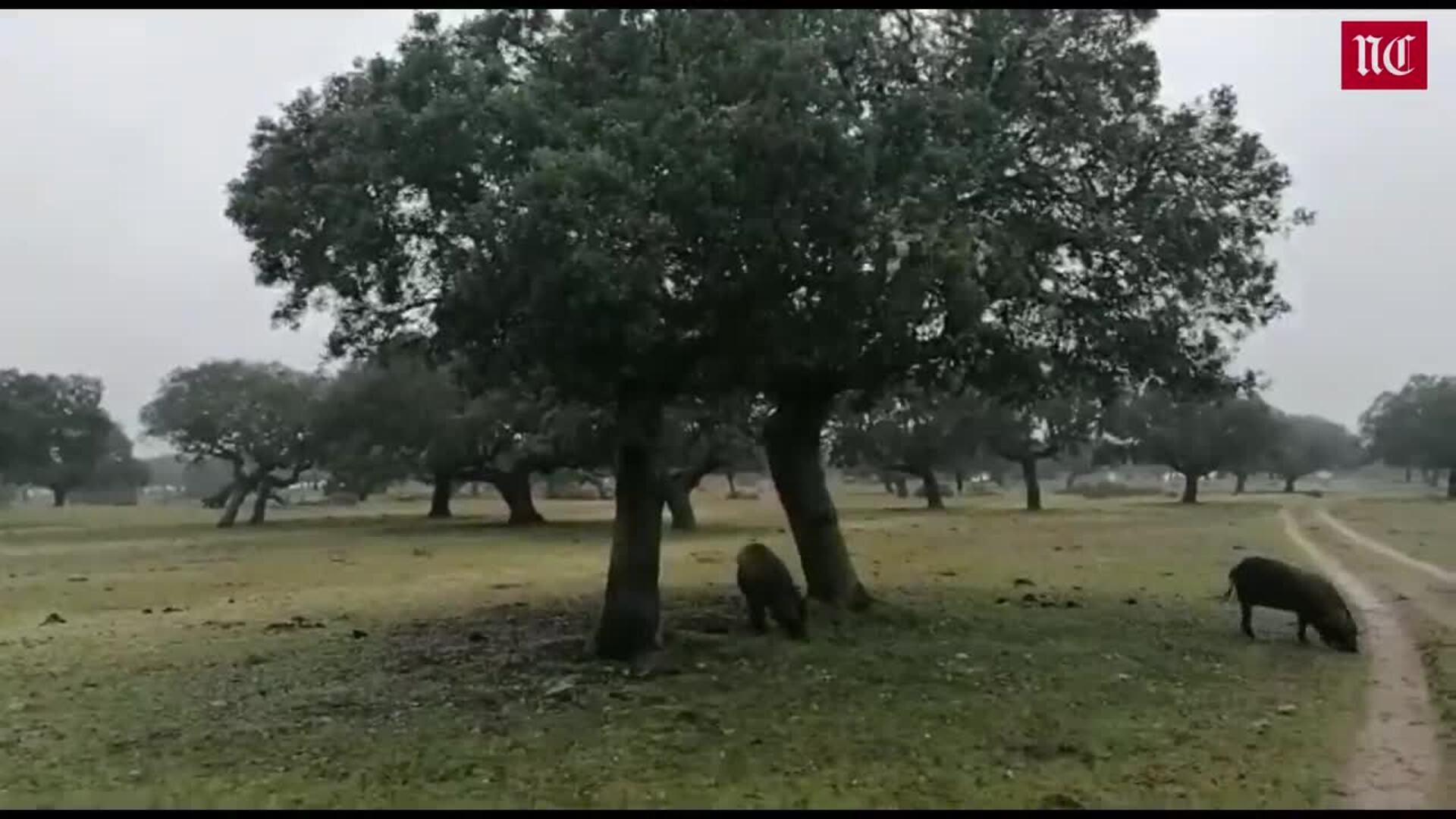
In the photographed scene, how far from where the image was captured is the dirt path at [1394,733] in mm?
8414

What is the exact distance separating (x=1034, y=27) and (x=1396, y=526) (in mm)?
35843

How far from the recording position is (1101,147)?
14.4 meters

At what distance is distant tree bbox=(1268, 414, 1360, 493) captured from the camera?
3644 inches

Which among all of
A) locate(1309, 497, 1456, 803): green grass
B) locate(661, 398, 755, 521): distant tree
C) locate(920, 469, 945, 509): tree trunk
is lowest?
locate(1309, 497, 1456, 803): green grass

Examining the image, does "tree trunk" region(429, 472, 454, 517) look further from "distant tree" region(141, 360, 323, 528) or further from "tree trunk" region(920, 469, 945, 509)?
"tree trunk" region(920, 469, 945, 509)

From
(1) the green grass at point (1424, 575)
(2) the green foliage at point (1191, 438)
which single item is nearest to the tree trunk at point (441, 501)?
(2) the green foliage at point (1191, 438)

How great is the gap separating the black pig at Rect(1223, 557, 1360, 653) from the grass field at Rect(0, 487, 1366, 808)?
1.16 feet

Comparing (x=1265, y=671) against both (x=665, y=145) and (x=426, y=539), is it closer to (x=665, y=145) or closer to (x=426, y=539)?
(x=665, y=145)

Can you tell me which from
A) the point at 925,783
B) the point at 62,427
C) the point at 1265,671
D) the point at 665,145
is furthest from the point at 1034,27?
the point at 62,427

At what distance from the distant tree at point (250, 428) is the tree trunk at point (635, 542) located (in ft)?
143

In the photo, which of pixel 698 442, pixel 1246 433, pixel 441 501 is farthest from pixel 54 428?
pixel 1246 433

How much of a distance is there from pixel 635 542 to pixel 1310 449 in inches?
4095

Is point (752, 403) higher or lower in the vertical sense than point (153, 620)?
higher

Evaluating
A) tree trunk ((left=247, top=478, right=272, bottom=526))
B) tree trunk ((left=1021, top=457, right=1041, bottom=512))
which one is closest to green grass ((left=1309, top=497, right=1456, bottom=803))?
tree trunk ((left=1021, top=457, right=1041, bottom=512))
